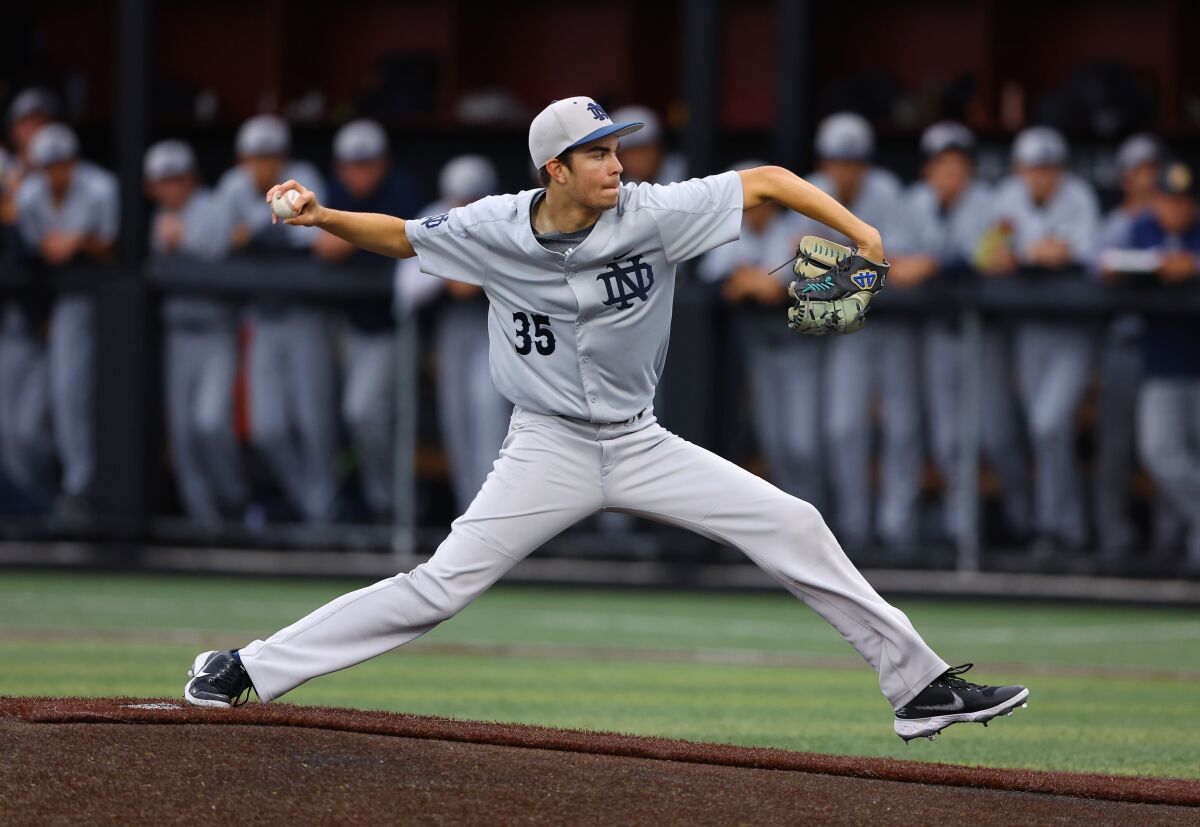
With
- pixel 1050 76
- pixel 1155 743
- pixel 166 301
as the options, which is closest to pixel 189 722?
pixel 1155 743

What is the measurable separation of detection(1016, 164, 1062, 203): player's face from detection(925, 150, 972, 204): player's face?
378 millimetres

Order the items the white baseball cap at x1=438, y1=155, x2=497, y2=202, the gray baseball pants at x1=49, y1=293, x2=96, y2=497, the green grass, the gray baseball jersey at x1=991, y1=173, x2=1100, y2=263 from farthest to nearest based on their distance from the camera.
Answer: the white baseball cap at x1=438, y1=155, x2=497, y2=202
the gray baseball pants at x1=49, y1=293, x2=96, y2=497
the gray baseball jersey at x1=991, y1=173, x2=1100, y2=263
the green grass

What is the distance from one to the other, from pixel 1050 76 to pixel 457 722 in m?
11.9

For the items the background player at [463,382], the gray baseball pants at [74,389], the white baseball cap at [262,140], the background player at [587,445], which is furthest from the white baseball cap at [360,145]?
the background player at [587,445]

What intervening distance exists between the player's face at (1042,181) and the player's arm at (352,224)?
7.23 meters

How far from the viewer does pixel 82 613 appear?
34.7ft

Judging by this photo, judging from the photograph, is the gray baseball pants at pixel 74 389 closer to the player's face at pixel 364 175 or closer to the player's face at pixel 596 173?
the player's face at pixel 364 175

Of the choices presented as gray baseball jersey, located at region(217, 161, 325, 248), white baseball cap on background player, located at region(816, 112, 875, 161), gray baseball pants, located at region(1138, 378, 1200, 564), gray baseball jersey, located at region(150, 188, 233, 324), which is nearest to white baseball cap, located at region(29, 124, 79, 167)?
gray baseball jersey, located at region(150, 188, 233, 324)

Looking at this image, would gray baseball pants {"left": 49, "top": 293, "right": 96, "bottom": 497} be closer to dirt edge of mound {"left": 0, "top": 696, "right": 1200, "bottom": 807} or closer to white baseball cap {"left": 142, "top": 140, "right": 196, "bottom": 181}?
white baseball cap {"left": 142, "top": 140, "right": 196, "bottom": 181}

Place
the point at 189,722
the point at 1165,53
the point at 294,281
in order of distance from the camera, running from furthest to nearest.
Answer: the point at 1165,53 < the point at 294,281 < the point at 189,722

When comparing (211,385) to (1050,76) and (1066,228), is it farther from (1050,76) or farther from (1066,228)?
(1050,76)

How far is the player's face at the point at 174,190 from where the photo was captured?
44.1ft

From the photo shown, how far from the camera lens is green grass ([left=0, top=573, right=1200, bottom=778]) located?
7039 millimetres

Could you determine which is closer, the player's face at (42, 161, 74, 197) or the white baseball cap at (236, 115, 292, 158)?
the white baseball cap at (236, 115, 292, 158)
